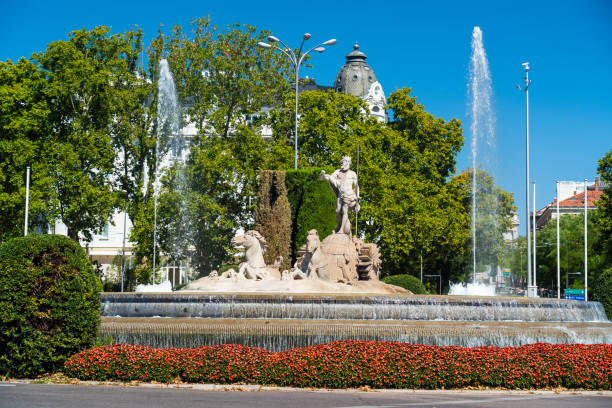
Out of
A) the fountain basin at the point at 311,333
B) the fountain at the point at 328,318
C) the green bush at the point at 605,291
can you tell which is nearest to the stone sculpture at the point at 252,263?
the fountain at the point at 328,318

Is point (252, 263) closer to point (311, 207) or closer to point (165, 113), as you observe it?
point (311, 207)

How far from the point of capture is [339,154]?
1905 inches

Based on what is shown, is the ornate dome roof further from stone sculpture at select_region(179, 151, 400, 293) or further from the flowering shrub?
the flowering shrub

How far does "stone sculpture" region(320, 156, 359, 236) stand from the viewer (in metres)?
28.1

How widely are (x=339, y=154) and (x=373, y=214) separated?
178 inches

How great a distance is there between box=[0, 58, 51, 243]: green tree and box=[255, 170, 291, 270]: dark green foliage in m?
16.0

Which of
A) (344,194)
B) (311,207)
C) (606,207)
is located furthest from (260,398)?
(606,207)

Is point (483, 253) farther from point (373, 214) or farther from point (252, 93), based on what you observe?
point (252, 93)

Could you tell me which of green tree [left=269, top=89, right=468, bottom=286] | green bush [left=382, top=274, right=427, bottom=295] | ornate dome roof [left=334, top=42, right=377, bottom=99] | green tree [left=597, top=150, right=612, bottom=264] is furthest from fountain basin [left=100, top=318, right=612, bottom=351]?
ornate dome roof [left=334, top=42, right=377, bottom=99]

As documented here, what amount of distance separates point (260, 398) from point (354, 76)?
114129mm

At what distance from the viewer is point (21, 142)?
142 feet

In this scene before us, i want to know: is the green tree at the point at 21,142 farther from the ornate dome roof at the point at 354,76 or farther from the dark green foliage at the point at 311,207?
the ornate dome roof at the point at 354,76

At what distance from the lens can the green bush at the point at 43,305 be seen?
45.5ft

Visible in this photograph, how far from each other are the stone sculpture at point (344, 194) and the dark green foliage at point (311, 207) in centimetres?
510
